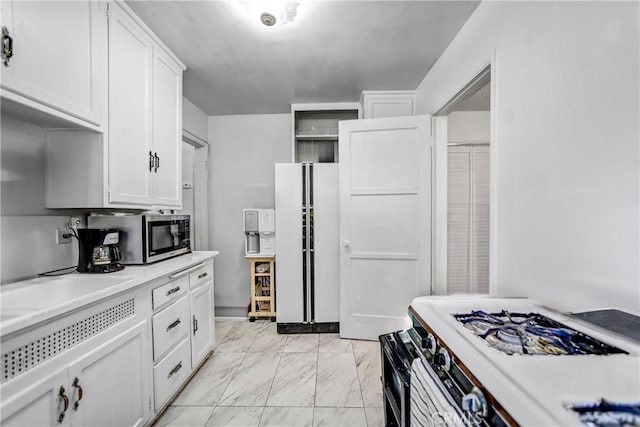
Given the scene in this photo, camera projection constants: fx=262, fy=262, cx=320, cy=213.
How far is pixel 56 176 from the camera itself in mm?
1482

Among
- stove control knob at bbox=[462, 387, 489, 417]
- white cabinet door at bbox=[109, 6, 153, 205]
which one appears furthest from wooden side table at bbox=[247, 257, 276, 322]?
stove control knob at bbox=[462, 387, 489, 417]

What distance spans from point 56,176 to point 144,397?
4.34ft

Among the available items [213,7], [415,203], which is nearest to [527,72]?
[415,203]

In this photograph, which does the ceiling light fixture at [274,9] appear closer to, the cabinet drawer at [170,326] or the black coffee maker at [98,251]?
the black coffee maker at [98,251]

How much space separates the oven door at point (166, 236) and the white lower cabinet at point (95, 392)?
19.8 inches

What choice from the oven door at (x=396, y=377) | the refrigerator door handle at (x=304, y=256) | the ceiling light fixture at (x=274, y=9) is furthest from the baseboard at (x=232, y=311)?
the ceiling light fixture at (x=274, y=9)

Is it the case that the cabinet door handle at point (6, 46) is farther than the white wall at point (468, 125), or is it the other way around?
the white wall at point (468, 125)

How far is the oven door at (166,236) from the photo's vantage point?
1729mm

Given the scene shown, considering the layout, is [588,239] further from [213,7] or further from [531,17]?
[213,7]

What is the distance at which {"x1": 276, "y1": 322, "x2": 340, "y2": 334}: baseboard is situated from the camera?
2740 mm

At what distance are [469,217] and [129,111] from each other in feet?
10.9

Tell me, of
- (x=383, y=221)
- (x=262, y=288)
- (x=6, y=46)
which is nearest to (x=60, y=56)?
(x=6, y=46)

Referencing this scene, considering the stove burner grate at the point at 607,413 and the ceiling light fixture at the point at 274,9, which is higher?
the ceiling light fixture at the point at 274,9

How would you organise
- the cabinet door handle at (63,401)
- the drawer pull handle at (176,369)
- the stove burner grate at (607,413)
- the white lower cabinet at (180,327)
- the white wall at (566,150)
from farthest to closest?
the drawer pull handle at (176,369) < the white lower cabinet at (180,327) < the cabinet door handle at (63,401) < the white wall at (566,150) < the stove burner grate at (607,413)
